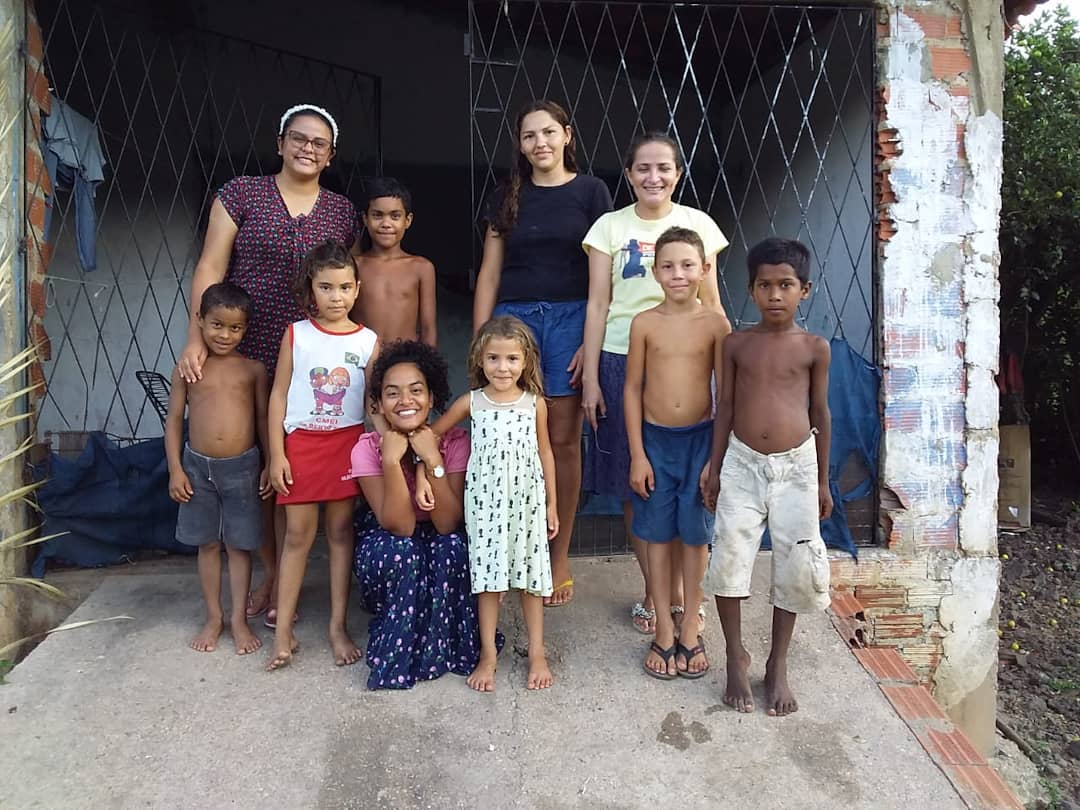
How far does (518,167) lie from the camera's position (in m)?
2.85

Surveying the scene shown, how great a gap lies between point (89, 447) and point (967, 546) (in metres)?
4.02

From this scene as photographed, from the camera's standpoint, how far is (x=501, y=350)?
244 cm

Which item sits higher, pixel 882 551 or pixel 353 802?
pixel 882 551

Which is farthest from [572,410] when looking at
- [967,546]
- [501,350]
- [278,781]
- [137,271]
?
[137,271]

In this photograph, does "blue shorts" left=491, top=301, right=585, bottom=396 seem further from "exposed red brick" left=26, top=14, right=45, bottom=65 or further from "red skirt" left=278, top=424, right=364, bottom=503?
"exposed red brick" left=26, top=14, right=45, bottom=65

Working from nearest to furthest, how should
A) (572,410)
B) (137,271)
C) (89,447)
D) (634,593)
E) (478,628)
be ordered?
(478,628)
(572,410)
(634,593)
(89,447)
(137,271)

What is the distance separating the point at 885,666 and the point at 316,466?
6.96 ft

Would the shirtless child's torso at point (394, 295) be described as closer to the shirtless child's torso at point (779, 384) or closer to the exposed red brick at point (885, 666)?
the shirtless child's torso at point (779, 384)

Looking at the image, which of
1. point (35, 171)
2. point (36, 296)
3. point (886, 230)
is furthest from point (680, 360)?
point (35, 171)

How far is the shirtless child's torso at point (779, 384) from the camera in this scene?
92.1 inches

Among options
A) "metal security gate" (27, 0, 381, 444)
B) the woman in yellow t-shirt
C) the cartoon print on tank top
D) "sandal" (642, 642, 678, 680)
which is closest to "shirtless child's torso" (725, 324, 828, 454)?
the woman in yellow t-shirt

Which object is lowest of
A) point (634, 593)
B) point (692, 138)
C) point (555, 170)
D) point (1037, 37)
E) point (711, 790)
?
point (711, 790)

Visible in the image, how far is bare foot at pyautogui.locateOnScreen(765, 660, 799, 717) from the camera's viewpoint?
2385 mm

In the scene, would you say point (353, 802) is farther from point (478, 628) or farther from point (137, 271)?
point (137, 271)
